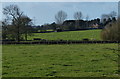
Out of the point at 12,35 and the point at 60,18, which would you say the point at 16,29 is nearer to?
the point at 12,35

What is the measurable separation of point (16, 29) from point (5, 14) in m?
4.10

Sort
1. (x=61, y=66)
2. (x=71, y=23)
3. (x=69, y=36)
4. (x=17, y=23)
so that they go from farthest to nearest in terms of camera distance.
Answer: (x=71, y=23)
(x=69, y=36)
(x=17, y=23)
(x=61, y=66)

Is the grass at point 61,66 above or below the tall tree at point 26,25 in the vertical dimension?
below

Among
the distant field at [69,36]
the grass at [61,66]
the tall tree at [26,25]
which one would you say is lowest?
the grass at [61,66]

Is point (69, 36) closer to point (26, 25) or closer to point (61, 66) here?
point (26, 25)

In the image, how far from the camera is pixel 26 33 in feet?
136

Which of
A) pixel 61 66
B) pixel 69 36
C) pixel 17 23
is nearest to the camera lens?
pixel 61 66

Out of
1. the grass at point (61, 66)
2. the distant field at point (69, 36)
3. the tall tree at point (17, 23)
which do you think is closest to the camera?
the grass at point (61, 66)

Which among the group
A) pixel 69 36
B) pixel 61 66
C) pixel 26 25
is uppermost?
pixel 26 25

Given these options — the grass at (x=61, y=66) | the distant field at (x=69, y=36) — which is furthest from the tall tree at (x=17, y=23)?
the grass at (x=61, y=66)

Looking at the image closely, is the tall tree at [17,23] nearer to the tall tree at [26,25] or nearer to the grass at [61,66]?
the tall tree at [26,25]

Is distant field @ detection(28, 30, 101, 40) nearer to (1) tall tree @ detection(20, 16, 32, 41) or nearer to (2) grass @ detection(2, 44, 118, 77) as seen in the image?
(1) tall tree @ detection(20, 16, 32, 41)

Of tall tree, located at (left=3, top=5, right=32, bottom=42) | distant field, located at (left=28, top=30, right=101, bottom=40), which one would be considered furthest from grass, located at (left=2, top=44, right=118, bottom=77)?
distant field, located at (left=28, top=30, right=101, bottom=40)

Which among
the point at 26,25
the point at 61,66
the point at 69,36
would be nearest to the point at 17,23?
the point at 26,25
